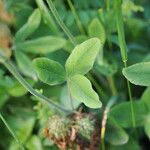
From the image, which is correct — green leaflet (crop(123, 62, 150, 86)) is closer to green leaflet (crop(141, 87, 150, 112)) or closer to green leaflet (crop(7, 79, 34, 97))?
green leaflet (crop(141, 87, 150, 112))

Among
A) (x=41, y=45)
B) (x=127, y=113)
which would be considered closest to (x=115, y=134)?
(x=127, y=113)

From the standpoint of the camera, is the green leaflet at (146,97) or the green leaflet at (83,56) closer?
the green leaflet at (83,56)

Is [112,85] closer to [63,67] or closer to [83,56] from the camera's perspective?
[63,67]

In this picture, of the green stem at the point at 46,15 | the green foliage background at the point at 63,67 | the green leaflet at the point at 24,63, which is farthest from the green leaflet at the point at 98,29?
the green leaflet at the point at 24,63

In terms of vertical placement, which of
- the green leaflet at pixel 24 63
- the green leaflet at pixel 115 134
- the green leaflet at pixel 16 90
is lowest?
the green leaflet at pixel 115 134

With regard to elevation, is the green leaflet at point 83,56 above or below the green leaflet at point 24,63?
above

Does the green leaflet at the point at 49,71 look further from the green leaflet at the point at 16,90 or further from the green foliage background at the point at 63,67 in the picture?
the green leaflet at the point at 16,90
